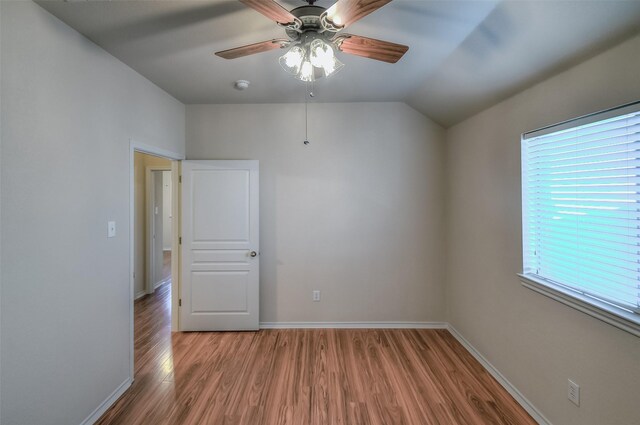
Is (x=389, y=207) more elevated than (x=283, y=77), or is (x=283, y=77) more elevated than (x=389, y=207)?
(x=283, y=77)

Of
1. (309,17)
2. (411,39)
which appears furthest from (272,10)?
(411,39)

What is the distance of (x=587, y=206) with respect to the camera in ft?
5.02

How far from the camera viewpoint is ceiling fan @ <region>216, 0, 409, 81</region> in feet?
3.77

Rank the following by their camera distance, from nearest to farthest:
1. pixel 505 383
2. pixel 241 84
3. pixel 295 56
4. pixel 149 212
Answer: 1. pixel 295 56
2. pixel 505 383
3. pixel 241 84
4. pixel 149 212

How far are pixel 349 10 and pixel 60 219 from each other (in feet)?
6.43

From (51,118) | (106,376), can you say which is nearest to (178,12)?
(51,118)

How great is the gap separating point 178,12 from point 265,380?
2696 mm

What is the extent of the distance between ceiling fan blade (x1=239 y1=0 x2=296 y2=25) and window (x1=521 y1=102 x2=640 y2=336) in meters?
1.68

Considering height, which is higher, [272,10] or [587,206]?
[272,10]

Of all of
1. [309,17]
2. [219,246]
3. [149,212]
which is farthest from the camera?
[149,212]

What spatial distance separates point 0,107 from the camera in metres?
1.31

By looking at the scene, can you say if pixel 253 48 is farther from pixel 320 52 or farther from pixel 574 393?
pixel 574 393

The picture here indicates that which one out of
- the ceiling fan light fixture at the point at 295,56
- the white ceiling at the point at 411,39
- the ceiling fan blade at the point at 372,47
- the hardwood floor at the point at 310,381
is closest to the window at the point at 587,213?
the white ceiling at the point at 411,39

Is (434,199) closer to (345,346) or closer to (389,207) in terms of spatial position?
(389,207)
